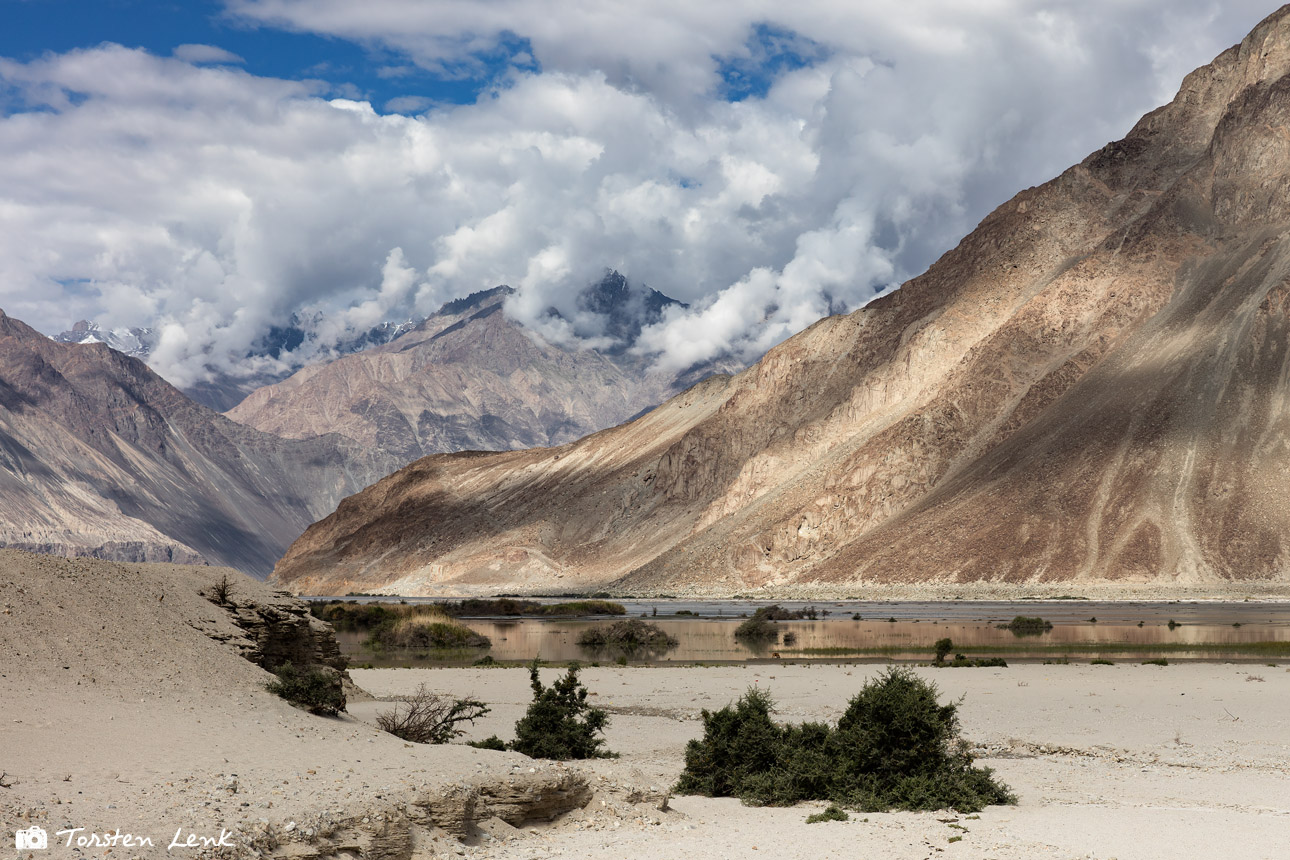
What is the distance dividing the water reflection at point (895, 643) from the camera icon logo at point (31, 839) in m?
31.0

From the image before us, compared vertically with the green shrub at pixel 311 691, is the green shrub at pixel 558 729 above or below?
below

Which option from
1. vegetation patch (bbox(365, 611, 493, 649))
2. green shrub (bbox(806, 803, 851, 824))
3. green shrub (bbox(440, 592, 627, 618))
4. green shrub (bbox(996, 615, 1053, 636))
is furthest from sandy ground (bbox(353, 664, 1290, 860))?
green shrub (bbox(440, 592, 627, 618))

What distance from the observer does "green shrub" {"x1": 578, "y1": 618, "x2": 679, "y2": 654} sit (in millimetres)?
47125

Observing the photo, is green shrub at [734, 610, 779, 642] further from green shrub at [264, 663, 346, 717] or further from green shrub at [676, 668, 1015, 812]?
green shrub at [264, 663, 346, 717]

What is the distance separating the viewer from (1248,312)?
10288 centimetres

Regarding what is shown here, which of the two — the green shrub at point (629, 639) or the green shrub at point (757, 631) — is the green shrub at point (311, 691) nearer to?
the green shrub at point (629, 639)

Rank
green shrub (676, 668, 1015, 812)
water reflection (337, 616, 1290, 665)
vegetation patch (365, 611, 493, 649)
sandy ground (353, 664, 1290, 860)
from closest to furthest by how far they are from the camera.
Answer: sandy ground (353, 664, 1290, 860) < green shrub (676, 668, 1015, 812) < water reflection (337, 616, 1290, 665) < vegetation patch (365, 611, 493, 649)

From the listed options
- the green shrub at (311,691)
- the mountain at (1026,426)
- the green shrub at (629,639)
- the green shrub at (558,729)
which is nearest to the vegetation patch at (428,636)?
Result: the green shrub at (629,639)

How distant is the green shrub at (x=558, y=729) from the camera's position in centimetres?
1803

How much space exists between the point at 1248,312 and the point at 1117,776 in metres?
98.3

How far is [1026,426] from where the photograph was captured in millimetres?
107938

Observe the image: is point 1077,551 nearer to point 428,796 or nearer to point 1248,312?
point 1248,312

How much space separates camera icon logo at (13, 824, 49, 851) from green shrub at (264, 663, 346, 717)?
691 centimetres

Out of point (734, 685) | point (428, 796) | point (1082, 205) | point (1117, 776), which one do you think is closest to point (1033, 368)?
point (1082, 205)
